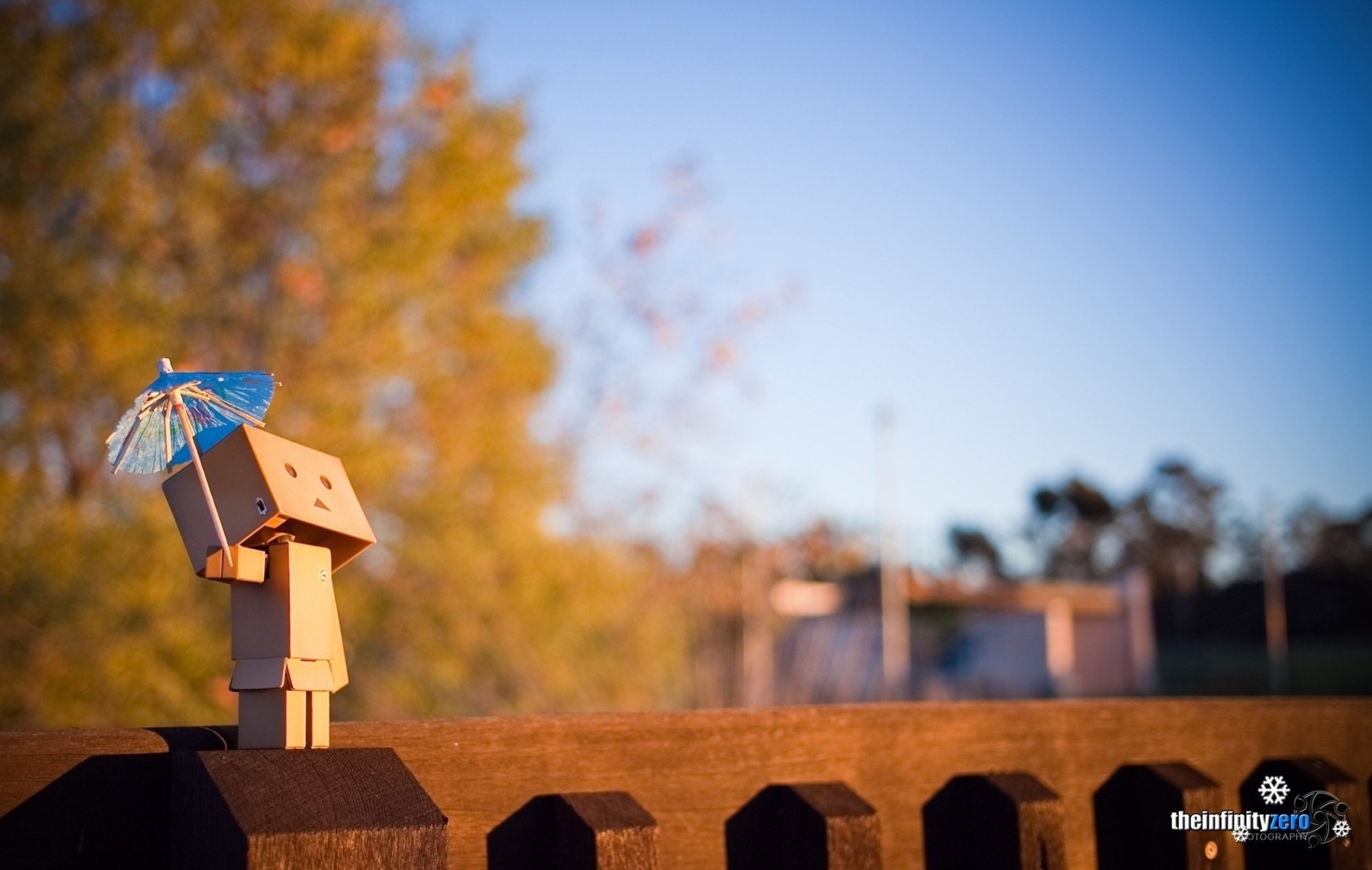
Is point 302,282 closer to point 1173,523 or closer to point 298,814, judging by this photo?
point 298,814

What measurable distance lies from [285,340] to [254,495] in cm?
623

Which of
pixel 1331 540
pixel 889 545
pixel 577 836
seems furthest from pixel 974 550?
pixel 577 836

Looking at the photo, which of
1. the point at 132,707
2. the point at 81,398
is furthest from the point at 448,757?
the point at 81,398

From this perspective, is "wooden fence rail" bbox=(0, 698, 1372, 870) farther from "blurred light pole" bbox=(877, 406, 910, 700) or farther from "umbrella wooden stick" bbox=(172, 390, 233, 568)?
"blurred light pole" bbox=(877, 406, 910, 700)

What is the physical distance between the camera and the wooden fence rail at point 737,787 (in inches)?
34.3

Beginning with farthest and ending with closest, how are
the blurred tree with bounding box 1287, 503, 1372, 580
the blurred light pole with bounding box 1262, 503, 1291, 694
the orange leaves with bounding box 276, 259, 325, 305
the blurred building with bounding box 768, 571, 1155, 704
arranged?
the blurred tree with bounding box 1287, 503, 1372, 580 → the blurred light pole with bounding box 1262, 503, 1291, 694 → the blurred building with bounding box 768, 571, 1155, 704 → the orange leaves with bounding box 276, 259, 325, 305

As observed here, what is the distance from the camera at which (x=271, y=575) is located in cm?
106

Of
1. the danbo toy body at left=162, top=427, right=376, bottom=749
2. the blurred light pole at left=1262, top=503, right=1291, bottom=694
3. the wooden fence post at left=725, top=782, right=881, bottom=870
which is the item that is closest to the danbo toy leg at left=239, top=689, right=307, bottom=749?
the danbo toy body at left=162, top=427, right=376, bottom=749

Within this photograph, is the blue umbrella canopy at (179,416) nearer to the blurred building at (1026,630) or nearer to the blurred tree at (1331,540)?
the blurred building at (1026,630)

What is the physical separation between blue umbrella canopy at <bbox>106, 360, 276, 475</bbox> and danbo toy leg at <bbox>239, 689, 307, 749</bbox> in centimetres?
23

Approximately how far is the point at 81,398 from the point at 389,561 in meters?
1.92

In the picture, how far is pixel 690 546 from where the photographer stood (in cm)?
1212

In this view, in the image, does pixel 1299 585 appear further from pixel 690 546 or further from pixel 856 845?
pixel 856 845

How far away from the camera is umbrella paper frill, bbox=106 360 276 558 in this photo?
→ 3.58ft
